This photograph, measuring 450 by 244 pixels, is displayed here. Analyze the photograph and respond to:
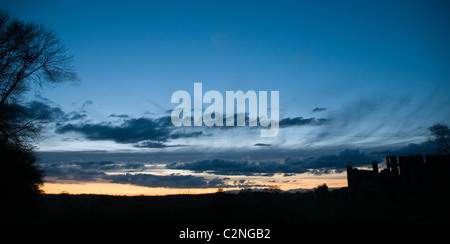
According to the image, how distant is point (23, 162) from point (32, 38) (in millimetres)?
9354

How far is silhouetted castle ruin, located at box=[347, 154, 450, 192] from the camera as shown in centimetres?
1708

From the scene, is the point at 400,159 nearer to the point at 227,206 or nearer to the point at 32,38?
the point at 227,206

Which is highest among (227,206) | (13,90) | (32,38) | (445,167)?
(32,38)

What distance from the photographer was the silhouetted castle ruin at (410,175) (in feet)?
56.0

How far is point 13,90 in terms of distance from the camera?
19219 mm

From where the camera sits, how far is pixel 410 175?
58.4 feet

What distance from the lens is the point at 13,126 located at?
19.5m
